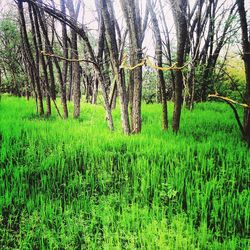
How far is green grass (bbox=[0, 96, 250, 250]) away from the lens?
255 cm

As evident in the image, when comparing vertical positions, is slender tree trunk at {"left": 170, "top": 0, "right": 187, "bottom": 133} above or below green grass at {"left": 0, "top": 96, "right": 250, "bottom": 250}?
above

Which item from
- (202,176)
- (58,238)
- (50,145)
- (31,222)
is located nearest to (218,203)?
(202,176)

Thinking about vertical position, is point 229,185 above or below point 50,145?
below

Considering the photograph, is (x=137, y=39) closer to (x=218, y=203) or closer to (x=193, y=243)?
(x=218, y=203)

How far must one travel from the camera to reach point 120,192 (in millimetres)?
3527

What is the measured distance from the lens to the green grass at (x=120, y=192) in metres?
2.55

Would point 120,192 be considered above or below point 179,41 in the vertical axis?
below

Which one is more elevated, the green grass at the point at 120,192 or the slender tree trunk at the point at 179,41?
the slender tree trunk at the point at 179,41

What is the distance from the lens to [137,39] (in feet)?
18.8

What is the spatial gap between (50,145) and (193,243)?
3024 mm

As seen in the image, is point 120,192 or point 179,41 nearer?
point 120,192

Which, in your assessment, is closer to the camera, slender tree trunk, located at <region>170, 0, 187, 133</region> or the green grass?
the green grass

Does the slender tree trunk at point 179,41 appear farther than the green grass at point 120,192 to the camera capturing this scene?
Yes

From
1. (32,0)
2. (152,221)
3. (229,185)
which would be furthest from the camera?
(32,0)
